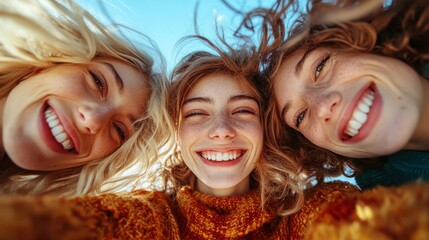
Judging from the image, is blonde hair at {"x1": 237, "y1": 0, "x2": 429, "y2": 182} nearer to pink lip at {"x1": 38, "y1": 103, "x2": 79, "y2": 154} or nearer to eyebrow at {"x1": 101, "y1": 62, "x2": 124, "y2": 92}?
eyebrow at {"x1": 101, "y1": 62, "x2": 124, "y2": 92}

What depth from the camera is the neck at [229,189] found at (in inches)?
79.4

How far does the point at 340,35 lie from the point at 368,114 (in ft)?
1.30

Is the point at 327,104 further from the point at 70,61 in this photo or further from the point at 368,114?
the point at 70,61

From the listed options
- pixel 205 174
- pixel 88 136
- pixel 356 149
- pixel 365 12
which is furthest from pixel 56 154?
pixel 365 12

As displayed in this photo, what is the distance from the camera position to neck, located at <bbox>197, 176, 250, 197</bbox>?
202 centimetres

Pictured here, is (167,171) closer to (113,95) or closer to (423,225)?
(113,95)

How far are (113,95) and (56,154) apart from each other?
376 millimetres

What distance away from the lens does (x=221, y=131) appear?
1803 mm

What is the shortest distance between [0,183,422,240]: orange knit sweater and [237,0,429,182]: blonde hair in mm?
261

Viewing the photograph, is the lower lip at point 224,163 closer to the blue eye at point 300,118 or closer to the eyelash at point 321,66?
the blue eye at point 300,118

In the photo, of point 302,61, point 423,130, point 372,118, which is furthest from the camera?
point 302,61

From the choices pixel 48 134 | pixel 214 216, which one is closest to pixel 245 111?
pixel 214 216

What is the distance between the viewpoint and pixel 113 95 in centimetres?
187

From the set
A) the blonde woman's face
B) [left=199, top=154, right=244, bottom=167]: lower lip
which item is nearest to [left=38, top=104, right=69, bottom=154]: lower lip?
the blonde woman's face
